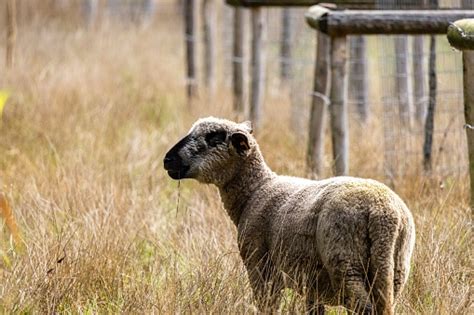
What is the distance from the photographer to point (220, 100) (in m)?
11.4

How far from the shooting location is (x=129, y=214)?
6.53m

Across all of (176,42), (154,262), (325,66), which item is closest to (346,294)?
(154,262)

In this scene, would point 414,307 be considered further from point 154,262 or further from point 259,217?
point 154,262

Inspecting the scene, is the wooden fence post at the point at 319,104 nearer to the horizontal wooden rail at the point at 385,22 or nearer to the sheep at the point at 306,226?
the horizontal wooden rail at the point at 385,22

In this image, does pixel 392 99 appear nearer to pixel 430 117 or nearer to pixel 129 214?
pixel 430 117

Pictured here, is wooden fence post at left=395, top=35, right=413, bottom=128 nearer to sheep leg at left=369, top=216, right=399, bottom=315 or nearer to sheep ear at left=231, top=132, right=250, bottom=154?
sheep ear at left=231, top=132, right=250, bottom=154

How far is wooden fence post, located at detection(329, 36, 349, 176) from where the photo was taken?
271 inches

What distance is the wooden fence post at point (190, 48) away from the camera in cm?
1233

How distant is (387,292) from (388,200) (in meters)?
0.38

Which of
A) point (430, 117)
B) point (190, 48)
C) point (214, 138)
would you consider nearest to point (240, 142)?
point (214, 138)

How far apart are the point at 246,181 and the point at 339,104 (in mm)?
1964

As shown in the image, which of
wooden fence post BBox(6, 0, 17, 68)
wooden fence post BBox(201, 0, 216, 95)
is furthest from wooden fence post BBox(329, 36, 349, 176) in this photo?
wooden fence post BBox(201, 0, 216, 95)

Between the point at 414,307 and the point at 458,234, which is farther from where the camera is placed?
the point at 458,234

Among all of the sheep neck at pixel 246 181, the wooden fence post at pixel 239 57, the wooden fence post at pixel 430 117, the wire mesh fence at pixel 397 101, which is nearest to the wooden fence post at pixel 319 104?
the wire mesh fence at pixel 397 101
